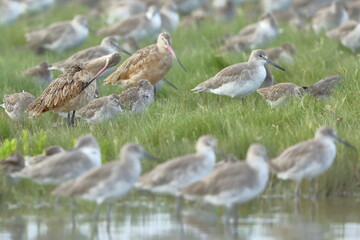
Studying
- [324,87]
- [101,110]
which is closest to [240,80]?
[324,87]

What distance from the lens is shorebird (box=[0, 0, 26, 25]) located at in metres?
26.1

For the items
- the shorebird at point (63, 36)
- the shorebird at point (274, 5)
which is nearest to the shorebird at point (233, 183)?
the shorebird at point (63, 36)

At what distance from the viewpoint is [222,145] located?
408 inches

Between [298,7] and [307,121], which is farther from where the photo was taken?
[298,7]

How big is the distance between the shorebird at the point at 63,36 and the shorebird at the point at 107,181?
39.2 feet

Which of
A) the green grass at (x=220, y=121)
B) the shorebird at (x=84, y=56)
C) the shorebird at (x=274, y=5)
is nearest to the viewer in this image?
the green grass at (x=220, y=121)

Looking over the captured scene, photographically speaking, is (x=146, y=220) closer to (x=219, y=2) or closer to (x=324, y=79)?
(x=324, y=79)

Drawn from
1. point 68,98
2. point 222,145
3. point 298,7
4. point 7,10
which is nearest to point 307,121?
point 222,145

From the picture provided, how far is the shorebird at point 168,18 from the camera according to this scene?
23614mm

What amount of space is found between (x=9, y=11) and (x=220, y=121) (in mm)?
16319

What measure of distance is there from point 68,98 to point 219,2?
20.3 meters

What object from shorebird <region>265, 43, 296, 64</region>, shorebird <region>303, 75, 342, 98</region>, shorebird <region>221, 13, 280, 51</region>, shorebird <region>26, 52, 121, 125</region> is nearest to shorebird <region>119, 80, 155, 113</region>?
shorebird <region>26, 52, 121, 125</region>

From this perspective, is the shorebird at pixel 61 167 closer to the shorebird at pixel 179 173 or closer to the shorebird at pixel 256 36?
the shorebird at pixel 179 173

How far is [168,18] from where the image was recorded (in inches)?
957
